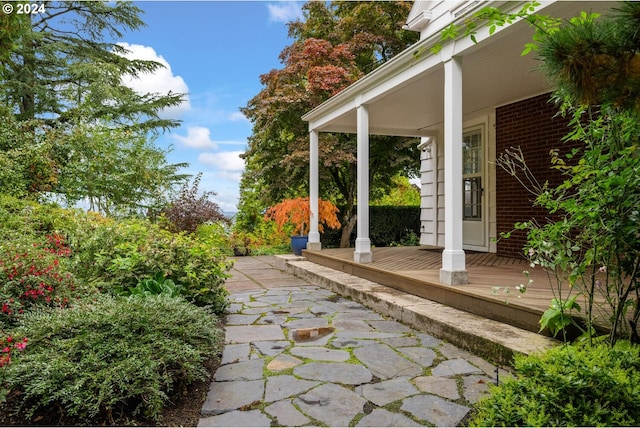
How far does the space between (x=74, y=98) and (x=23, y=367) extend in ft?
45.1

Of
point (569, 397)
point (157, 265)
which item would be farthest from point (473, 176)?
point (569, 397)

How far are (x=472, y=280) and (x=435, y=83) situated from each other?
252 cm

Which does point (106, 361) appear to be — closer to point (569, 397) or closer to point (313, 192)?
point (569, 397)

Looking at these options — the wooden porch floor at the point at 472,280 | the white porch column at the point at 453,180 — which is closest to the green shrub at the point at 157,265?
the wooden porch floor at the point at 472,280

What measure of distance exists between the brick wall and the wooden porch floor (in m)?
0.54

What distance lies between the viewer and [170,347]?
2.35 m

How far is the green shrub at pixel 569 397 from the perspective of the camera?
1562 millimetres

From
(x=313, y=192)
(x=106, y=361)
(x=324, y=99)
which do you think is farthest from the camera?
(x=324, y=99)

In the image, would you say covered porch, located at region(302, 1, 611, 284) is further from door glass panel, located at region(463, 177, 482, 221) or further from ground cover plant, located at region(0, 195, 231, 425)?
ground cover plant, located at region(0, 195, 231, 425)

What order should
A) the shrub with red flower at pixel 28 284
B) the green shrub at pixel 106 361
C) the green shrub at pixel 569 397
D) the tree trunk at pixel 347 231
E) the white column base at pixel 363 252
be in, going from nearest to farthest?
the green shrub at pixel 569 397
the green shrub at pixel 106 361
the shrub with red flower at pixel 28 284
the white column base at pixel 363 252
the tree trunk at pixel 347 231

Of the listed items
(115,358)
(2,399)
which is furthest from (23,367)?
(115,358)

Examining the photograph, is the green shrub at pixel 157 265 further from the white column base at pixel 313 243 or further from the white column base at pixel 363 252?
the white column base at pixel 313 243

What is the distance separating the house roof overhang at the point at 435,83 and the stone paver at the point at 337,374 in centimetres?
209

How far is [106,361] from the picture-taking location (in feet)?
7.19
